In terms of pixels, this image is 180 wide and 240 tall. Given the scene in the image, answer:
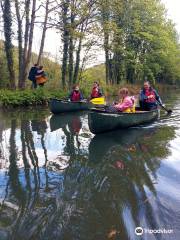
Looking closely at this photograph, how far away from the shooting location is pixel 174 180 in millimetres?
5391

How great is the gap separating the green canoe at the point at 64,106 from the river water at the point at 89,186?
4890mm

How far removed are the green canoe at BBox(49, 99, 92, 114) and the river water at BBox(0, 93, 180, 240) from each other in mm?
4890

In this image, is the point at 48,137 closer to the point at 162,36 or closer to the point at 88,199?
the point at 88,199

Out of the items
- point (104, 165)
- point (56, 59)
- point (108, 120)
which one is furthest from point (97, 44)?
point (104, 165)

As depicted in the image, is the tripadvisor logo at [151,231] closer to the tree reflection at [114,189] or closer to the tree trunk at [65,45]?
the tree reflection at [114,189]

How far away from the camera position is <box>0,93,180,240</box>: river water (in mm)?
3684

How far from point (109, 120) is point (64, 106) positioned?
5.68 m

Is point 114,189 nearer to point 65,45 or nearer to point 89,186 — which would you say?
point 89,186

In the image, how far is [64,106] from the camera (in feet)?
48.5

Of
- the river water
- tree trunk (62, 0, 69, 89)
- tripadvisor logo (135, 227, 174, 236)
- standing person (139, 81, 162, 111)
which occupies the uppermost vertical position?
tree trunk (62, 0, 69, 89)

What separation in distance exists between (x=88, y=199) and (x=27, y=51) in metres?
16.0

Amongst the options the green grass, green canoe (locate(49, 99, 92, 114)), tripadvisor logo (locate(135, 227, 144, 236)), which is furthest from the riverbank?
tripadvisor logo (locate(135, 227, 144, 236))

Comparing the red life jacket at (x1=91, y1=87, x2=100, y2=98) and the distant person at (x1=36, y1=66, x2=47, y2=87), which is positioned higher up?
the distant person at (x1=36, y1=66, x2=47, y2=87)

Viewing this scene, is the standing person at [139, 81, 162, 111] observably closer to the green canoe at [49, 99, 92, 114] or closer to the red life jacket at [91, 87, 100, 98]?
the green canoe at [49, 99, 92, 114]
